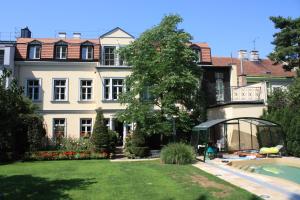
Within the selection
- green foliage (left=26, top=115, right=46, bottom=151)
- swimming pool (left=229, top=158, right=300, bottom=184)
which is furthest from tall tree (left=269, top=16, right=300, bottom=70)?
green foliage (left=26, top=115, right=46, bottom=151)

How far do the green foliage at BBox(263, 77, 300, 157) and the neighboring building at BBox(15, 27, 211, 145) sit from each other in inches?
502

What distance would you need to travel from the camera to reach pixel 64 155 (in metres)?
24.5

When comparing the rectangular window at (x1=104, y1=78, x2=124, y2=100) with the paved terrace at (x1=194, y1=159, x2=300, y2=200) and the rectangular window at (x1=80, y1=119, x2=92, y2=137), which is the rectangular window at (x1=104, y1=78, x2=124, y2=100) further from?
the paved terrace at (x1=194, y1=159, x2=300, y2=200)

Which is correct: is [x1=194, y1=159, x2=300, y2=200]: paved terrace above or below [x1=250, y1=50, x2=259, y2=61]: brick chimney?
below

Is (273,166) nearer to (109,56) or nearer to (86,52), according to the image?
(109,56)

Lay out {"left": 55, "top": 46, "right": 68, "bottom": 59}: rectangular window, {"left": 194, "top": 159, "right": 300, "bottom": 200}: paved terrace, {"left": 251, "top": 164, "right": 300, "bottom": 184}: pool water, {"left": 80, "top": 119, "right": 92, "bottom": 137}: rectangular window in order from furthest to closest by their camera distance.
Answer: {"left": 55, "top": 46, "right": 68, "bottom": 59}: rectangular window, {"left": 80, "top": 119, "right": 92, "bottom": 137}: rectangular window, {"left": 251, "top": 164, "right": 300, "bottom": 184}: pool water, {"left": 194, "top": 159, "right": 300, "bottom": 200}: paved terrace

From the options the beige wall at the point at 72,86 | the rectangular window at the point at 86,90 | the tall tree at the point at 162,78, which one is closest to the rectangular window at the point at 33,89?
the beige wall at the point at 72,86

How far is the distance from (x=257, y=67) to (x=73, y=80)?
816 inches

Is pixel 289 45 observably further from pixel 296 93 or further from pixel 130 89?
pixel 130 89

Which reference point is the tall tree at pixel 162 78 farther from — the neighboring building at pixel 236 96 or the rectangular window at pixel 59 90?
the rectangular window at pixel 59 90

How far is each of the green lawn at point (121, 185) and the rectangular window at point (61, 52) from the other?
60.9ft

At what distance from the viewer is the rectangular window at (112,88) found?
32719 millimetres

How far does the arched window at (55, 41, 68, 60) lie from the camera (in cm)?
3353

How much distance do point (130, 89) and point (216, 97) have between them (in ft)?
26.7
